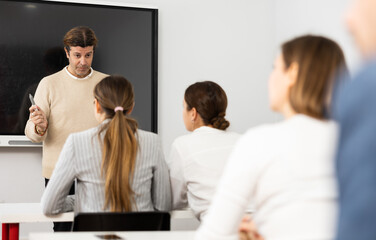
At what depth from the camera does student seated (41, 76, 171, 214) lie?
1.95m

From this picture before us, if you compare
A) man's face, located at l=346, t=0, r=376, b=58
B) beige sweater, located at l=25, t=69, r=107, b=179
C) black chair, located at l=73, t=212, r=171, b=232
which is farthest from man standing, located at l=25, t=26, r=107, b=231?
man's face, located at l=346, t=0, r=376, b=58

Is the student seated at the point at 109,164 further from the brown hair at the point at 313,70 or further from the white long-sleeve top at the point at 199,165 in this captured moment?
the brown hair at the point at 313,70

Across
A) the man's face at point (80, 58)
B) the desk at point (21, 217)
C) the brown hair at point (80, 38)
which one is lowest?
the desk at point (21, 217)

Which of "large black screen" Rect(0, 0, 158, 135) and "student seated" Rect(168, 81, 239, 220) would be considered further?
"large black screen" Rect(0, 0, 158, 135)

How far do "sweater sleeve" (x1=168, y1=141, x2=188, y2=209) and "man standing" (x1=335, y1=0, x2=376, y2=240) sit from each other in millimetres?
1912

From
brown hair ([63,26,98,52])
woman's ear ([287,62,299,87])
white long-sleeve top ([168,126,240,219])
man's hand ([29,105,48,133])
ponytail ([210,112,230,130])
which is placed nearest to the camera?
woman's ear ([287,62,299,87])

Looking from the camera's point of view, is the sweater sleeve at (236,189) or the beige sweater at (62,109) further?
the beige sweater at (62,109)

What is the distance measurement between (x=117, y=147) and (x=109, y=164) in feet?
0.25

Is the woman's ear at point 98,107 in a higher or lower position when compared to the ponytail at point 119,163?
higher

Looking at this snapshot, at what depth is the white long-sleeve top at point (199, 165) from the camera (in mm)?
2277

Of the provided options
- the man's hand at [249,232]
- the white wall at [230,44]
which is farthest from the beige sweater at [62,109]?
the man's hand at [249,232]

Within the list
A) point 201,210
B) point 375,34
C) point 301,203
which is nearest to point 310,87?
point 301,203

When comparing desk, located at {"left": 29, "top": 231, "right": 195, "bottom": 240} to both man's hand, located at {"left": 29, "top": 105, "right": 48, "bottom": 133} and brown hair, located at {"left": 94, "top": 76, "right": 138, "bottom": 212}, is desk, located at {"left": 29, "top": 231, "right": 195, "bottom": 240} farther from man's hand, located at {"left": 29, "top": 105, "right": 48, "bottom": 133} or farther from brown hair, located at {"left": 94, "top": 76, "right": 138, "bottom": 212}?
man's hand, located at {"left": 29, "top": 105, "right": 48, "bottom": 133}

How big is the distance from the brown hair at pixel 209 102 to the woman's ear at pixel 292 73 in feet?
4.16
